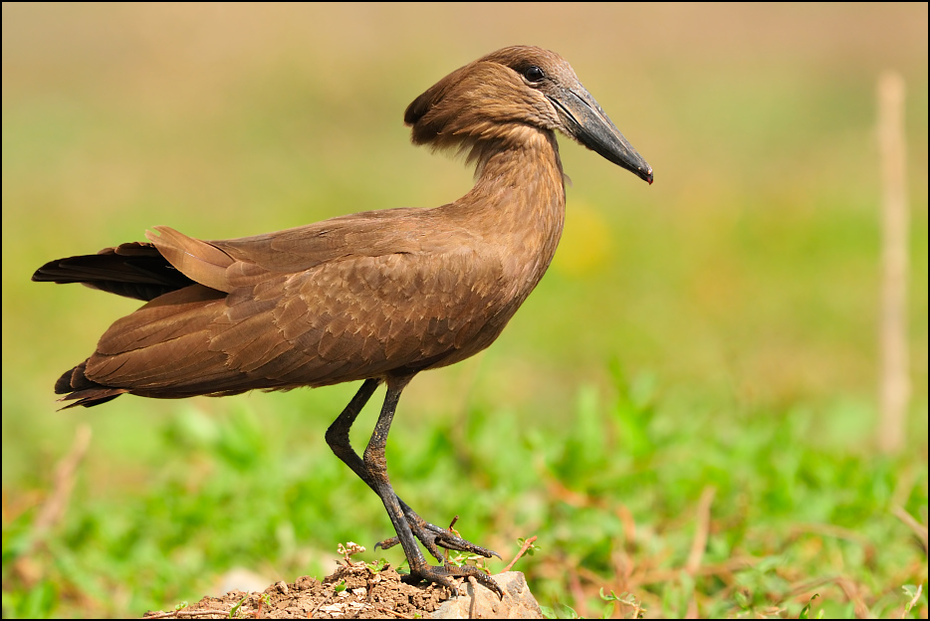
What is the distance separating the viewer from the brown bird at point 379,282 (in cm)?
358

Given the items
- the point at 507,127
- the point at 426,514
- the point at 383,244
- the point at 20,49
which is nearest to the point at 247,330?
the point at 383,244

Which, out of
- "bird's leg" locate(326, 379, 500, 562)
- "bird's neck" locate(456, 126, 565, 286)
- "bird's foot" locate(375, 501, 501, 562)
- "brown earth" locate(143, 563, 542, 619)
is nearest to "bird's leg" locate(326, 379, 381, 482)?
"bird's leg" locate(326, 379, 500, 562)

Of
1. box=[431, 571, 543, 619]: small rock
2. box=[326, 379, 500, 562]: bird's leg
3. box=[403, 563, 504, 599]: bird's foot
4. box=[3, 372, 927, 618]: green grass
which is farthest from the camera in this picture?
box=[3, 372, 927, 618]: green grass

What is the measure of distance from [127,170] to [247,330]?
825 centimetres

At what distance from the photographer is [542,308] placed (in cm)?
920

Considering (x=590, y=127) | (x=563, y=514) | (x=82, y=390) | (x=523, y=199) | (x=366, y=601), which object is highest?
(x=590, y=127)

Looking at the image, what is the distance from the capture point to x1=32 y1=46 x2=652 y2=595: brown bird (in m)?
3.58

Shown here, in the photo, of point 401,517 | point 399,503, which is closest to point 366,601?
point 401,517

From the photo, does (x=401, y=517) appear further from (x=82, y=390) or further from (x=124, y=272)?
(x=124, y=272)

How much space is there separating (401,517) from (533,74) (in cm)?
165

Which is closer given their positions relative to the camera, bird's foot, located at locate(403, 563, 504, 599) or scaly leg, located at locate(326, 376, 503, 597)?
bird's foot, located at locate(403, 563, 504, 599)

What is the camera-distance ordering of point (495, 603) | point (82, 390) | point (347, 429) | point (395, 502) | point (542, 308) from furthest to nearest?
point (542, 308) → point (347, 429) → point (395, 502) → point (82, 390) → point (495, 603)

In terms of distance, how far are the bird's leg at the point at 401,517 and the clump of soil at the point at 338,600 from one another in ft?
0.23

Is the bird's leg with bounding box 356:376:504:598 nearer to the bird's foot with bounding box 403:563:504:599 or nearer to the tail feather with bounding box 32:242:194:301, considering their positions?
the bird's foot with bounding box 403:563:504:599
